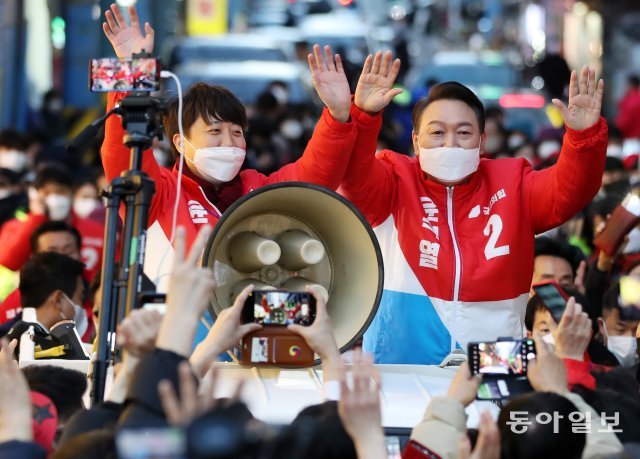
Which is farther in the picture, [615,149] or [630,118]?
[630,118]

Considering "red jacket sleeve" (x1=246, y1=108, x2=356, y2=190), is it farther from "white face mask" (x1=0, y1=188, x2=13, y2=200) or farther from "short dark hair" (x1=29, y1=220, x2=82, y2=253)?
"white face mask" (x1=0, y1=188, x2=13, y2=200)

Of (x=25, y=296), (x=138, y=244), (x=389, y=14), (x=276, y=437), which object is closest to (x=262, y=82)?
(x=25, y=296)

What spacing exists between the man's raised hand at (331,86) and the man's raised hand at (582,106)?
826 millimetres

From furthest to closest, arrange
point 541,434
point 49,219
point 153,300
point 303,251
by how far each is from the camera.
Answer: point 49,219
point 303,251
point 153,300
point 541,434

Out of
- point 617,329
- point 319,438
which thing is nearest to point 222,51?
point 617,329

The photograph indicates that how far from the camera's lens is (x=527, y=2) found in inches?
1606

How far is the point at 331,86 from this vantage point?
5719mm

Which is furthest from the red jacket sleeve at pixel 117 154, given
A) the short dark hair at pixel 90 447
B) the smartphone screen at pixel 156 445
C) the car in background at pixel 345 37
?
the car in background at pixel 345 37

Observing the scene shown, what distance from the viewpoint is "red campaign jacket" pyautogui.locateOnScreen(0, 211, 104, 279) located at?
8.86m

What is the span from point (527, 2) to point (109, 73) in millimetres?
37081

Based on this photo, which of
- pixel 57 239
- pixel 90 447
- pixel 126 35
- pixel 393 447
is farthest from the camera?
pixel 57 239

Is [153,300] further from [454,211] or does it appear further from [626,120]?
[626,120]

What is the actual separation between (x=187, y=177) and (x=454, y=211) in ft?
3.70

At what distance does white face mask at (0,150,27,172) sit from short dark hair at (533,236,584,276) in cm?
591
